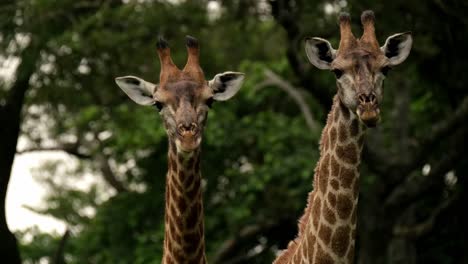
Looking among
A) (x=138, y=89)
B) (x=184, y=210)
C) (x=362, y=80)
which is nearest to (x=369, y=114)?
(x=362, y=80)

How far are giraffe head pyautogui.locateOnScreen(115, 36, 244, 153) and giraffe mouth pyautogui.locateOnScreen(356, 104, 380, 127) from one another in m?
1.41

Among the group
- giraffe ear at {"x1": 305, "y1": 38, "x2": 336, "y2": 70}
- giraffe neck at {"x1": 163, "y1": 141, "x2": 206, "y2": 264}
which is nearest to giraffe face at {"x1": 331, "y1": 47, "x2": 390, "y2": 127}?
giraffe ear at {"x1": 305, "y1": 38, "x2": 336, "y2": 70}

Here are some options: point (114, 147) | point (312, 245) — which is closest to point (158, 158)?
point (114, 147)

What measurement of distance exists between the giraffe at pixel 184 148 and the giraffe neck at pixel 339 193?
1035mm

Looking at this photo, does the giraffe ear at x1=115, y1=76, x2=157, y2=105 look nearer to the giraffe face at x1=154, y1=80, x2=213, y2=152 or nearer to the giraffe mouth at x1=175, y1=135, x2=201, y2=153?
the giraffe face at x1=154, y1=80, x2=213, y2=152

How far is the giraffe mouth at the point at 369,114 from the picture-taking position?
31.1ft

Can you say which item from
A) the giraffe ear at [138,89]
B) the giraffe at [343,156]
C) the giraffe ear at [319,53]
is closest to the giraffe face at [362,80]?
the giraffe at [343,156]

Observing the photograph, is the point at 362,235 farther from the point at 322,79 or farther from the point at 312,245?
the point at 312,245

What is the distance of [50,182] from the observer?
3709cm

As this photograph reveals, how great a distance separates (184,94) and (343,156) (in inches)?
56.2

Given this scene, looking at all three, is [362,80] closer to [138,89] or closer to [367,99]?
[367,99]

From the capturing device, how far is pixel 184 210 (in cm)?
1063

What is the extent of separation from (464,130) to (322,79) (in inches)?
103

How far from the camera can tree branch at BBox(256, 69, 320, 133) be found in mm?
22328
